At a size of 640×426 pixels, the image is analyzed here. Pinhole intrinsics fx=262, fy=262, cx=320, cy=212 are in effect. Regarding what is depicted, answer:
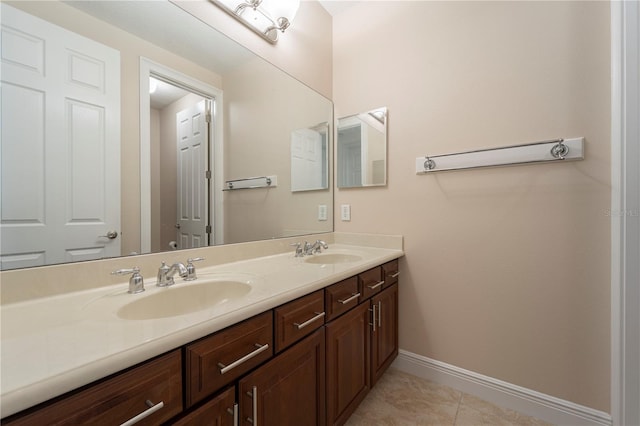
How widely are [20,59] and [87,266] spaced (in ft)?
2.10

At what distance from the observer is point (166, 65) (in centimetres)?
110

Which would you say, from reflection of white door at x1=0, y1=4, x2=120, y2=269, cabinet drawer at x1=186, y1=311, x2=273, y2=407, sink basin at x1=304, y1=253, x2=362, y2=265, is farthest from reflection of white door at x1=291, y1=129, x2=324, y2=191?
cabinet drawer at x1=186, y1=311, x2=273, y2=407

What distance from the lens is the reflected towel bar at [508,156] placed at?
1.24 meters

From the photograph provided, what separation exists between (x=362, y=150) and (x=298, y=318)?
1.35 meters

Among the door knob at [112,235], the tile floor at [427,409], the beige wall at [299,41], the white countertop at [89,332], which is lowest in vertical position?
the tile floor at [427,409]

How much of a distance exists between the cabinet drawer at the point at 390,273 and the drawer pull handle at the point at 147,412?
3.95 feet

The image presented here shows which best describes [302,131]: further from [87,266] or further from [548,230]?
[548,230]

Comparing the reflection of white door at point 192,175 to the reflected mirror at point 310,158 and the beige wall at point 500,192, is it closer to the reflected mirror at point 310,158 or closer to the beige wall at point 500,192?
the reflected mirror at point 310,158

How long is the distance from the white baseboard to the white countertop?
1.14m

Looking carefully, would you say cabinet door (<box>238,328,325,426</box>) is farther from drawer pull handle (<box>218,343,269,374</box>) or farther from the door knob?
the door knob

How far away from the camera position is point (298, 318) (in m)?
0.92

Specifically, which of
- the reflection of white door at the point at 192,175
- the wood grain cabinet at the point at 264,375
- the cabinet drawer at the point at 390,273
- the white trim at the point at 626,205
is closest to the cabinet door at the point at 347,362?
the wood grain cabinet at the point at 264,375

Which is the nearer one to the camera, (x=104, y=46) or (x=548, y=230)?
(x=104, y=46)

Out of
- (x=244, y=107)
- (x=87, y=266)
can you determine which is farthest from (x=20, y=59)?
(x=244, y=107)
